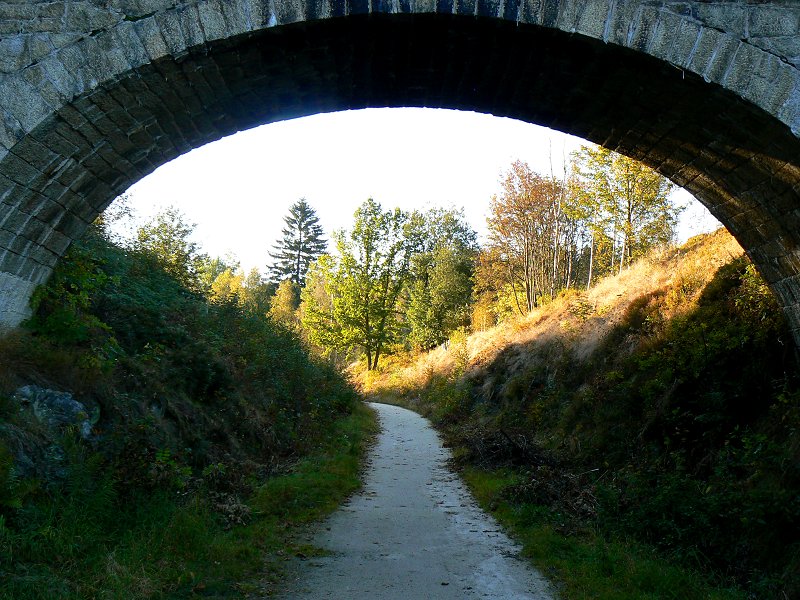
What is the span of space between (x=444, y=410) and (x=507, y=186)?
33.7ft

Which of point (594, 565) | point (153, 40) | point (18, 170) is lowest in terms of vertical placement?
point (594, 565)

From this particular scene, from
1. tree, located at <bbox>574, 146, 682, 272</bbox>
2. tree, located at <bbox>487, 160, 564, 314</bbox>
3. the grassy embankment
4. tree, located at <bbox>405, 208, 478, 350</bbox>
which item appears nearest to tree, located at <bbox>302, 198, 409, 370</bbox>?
tree, located at <bbox>405, 208, 478, 350</bbox>

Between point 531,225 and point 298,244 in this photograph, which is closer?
point 531,225

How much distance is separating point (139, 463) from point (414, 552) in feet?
9.88

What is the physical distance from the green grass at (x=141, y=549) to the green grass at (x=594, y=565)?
8.36 ft

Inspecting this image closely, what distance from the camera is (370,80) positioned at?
5.85 metres

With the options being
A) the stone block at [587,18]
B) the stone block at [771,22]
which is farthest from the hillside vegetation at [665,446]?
the stone block at [587,18]

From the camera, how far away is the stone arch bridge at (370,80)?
15.8ft

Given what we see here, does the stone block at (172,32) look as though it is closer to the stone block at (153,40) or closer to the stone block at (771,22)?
the stone block at (153,40)

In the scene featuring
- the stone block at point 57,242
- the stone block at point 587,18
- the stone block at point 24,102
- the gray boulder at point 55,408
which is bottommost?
the gray boulder at point 55,408

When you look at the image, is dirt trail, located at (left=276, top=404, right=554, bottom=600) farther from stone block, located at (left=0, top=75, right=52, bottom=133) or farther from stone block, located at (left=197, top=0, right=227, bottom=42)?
stone block, located at (left=197, top=0, right=227, bottom=42)

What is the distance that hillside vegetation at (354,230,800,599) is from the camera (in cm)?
534

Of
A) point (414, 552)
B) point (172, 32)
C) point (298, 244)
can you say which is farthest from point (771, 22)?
point (298, 244)

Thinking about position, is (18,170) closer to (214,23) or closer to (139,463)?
(214,23)
